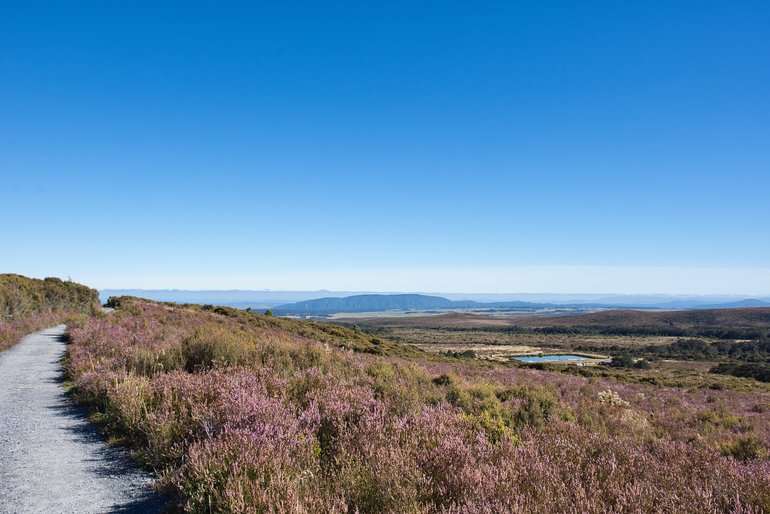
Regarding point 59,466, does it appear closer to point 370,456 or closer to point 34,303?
point 370,456

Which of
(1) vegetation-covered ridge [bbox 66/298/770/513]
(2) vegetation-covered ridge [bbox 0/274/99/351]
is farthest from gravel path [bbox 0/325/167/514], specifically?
(2) vegetation-covered ridge [bbox 0/274/99/351]

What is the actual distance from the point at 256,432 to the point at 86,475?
2460 millimetres

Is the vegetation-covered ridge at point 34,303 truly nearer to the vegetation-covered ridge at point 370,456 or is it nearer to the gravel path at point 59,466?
the gravel path at point 59,466

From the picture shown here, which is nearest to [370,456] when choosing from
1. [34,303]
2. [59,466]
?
[59,466]

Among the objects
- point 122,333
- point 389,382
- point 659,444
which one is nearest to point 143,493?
point 389,382

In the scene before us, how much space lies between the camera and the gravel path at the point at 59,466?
4.83 metres

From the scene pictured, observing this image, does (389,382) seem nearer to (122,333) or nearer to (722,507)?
(722,507)

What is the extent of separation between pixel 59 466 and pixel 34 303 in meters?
39.7

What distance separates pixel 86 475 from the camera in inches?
222

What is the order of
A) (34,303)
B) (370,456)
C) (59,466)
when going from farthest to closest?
(34,303), (59,466), (370,456)

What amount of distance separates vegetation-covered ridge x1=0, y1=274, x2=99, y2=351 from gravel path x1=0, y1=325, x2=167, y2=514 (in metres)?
14.3

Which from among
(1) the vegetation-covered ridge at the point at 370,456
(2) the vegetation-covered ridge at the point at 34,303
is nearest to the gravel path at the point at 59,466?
(1) the vegetation-covered ridge at the point at 370,456

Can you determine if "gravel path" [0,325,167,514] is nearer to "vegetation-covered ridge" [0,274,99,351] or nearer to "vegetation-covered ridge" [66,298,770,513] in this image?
"vegetation-covered ridge" [66,298,770,513]

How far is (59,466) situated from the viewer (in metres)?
5.95
